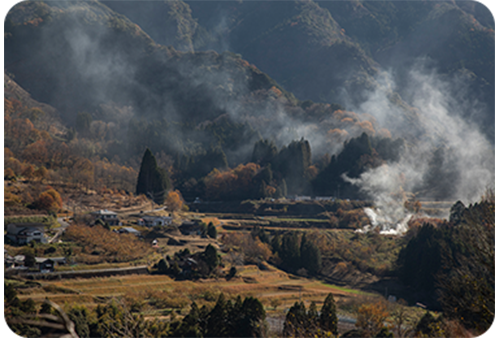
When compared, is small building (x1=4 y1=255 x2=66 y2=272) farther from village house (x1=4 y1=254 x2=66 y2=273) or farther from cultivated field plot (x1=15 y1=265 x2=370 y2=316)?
cultivated field plot (x1=15 y1=265 x2=370 y2=316)

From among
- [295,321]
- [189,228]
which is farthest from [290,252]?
[295,321]

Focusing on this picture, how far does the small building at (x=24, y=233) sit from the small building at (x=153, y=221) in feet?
70.8

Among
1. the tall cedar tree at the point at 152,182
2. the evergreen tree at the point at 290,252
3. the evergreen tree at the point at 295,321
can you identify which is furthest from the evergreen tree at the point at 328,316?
the tall cedar tree at the point at 152,182

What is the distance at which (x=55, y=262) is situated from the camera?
5734 centimetres

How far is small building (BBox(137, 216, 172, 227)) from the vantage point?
8525cm

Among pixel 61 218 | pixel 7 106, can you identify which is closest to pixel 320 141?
pixel 7 106

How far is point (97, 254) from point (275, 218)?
170 ft

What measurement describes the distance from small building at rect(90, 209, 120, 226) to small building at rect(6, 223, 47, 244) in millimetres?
14653

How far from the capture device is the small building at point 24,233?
63.0 metres

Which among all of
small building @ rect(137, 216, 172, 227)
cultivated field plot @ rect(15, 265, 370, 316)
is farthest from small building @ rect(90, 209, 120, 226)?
cultivated field plot @ rect(15, 265, 370, 316)

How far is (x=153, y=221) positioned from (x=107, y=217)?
808 centimetres

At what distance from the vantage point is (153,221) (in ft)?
282

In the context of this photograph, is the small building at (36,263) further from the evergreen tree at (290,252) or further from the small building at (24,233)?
the evergreen tree at (290,252)

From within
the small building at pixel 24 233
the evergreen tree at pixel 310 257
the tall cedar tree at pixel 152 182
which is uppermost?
the tall cedar tree at pixel 152 182
